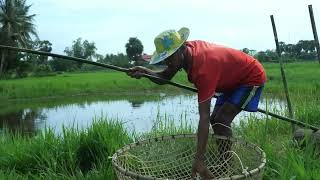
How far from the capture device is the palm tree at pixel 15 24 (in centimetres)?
3500

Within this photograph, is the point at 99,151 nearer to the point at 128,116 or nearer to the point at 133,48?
the point at 128,116

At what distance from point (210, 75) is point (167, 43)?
34 centimetres

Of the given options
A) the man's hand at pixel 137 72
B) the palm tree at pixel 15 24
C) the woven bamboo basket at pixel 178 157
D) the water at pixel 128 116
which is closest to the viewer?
the woven bamboo basket at pixel 178 157

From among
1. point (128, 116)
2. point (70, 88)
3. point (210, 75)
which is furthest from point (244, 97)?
point (70, 88)

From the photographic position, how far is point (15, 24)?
124 ft

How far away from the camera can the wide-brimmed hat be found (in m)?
2.82

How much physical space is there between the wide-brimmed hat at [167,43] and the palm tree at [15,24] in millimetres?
31769

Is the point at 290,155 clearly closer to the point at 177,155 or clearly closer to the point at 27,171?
the point at 177,155

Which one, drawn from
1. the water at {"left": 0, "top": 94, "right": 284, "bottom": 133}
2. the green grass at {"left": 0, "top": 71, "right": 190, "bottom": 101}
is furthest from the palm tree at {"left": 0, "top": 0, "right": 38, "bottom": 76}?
the water at {"left": 0, "top": 94, "right": 284, "bottom": 133}

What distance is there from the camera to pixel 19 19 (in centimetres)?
3831

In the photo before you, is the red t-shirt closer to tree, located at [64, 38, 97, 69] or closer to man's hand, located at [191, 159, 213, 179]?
man's hand, located at [191, 159, 213, 179]

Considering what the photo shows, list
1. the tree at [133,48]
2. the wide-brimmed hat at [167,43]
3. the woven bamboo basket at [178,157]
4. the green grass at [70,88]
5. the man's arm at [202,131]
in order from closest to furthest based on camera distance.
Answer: the man's arm at [202,131] < the wide-brimmed hat at [167,43] < the woven bamboo basket at [178,157] < the green grass at [70,88] < the tree at [133,48]

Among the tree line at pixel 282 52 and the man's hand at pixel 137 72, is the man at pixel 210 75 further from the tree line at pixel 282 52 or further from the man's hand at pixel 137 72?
the tree line at pixel 282 52

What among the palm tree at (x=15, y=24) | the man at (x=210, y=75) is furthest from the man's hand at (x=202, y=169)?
the palm tree at (x=15, y=24)
